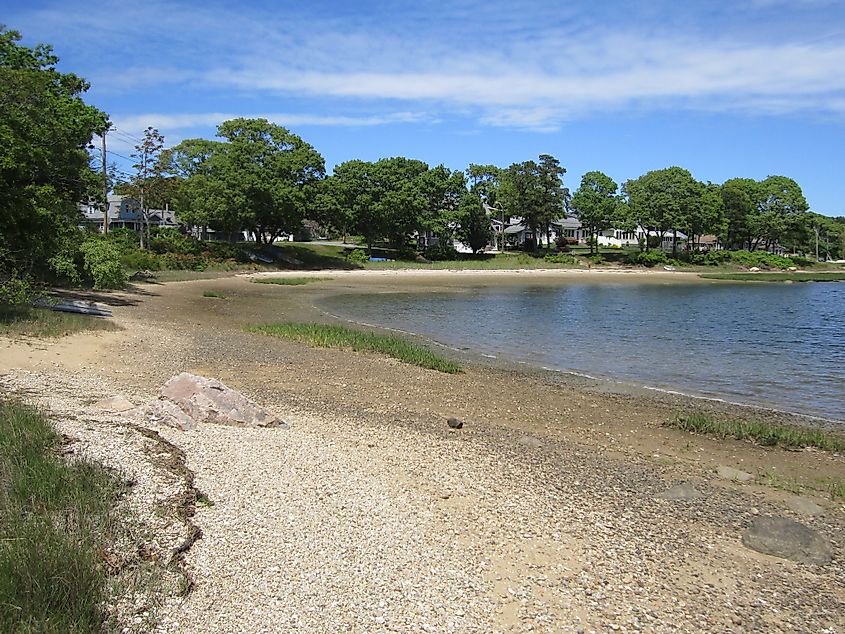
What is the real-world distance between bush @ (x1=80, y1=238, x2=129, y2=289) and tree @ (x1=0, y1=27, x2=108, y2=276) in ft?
6.21

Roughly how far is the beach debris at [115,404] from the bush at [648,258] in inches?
3539

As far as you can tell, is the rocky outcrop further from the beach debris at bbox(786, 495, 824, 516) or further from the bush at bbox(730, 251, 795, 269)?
the bush at bbox(730, 251, 795, 269)

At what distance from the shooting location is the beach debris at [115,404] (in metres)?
10.2

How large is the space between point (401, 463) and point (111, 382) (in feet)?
22.7

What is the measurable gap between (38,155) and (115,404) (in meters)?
13.1

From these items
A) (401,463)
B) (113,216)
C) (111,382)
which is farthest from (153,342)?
(113,216)

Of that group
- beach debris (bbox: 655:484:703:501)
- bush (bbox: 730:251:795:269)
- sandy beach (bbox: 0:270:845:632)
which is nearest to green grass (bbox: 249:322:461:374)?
sandy beach (bbox: 0:270:845:632)

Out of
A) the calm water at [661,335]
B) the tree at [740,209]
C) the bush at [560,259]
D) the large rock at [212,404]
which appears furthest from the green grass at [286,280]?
the tree at [740,209]

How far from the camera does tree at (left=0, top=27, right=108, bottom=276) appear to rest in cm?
1873

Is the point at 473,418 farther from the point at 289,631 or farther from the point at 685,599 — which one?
the point at 289,631

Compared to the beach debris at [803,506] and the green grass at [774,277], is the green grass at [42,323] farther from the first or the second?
the green grass at [774,277]

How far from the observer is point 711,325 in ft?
109

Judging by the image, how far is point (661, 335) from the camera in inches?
1129

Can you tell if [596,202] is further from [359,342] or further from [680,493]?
[680,493]
